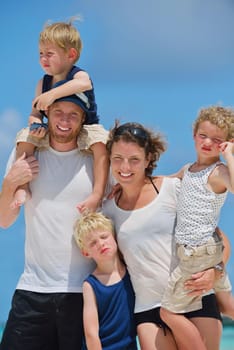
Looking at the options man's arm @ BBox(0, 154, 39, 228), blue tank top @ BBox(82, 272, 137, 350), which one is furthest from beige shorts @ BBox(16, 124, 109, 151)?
blue tank top @ BBox(82, 272, 137, 350)

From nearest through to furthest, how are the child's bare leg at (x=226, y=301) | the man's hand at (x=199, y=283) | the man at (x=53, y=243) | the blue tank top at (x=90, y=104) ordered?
the man's hand at (x=199, y=283)
the child's bare leg at (x=226, y=301)
the man at (x=53, y=243)
the blue tank top at (x=90, y=104)

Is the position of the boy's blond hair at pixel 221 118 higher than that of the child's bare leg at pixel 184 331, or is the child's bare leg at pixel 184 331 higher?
the boy's blond hair at pixel 221 118

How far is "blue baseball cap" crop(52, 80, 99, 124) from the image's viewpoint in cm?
376

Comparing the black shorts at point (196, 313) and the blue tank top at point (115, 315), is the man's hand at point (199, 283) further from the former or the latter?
the blue tank top at point (115, 315)

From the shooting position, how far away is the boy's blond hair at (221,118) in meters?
3.46

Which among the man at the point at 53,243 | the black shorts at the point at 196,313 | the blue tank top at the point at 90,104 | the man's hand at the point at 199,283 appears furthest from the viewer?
the blue tank top at the point at 90,104

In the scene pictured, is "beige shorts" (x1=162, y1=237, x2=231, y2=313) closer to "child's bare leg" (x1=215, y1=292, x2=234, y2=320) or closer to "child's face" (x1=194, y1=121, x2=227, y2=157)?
"child's bare leg" (x1=215, y1=292, x2=234, y2=320)

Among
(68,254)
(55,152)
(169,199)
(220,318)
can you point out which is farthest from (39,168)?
(220,318)

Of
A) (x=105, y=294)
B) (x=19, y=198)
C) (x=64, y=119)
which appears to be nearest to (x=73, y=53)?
(x=64, y=119)

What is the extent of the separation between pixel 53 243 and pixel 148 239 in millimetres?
570

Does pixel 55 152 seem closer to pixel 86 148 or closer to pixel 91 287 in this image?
pixel 86 148

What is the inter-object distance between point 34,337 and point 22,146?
1.09 metres

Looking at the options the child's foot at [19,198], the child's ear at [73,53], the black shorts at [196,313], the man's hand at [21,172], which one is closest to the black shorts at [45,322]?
the black shorts at [196,313]

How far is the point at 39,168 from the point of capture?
3.86 metres
